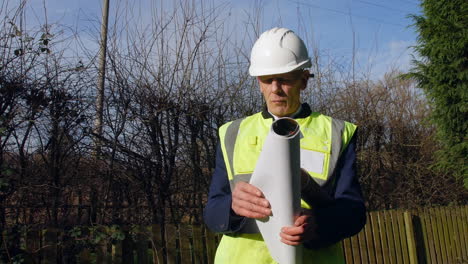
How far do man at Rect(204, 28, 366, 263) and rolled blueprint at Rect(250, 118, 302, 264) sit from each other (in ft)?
0.17

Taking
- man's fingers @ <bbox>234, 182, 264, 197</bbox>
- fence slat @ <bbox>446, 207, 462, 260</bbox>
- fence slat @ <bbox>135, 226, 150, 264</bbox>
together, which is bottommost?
fence slat @ <bbox>446, 207, 462, 260</bbox>

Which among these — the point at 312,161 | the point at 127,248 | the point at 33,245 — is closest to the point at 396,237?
the point at 127,248

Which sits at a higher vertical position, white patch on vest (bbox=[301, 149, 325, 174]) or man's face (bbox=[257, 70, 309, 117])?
man's face (bbox=[257, 70, 309, 117])

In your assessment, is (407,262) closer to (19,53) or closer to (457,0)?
(457,0)

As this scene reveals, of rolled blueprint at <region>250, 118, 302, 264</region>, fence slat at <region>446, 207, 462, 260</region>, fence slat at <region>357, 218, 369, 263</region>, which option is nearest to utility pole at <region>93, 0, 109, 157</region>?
rolled blueprint at <region>250, 118, 302, 264</region>

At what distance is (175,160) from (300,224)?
360 centimetres

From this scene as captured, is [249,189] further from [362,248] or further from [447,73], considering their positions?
[447,73]

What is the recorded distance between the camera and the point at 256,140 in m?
1.94

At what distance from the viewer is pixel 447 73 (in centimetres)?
822

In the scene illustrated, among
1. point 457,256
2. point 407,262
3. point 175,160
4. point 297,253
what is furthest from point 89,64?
point 457,256

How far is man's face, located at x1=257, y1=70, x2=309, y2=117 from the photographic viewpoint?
1.92 meters

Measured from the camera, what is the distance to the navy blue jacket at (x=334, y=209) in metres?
1.64

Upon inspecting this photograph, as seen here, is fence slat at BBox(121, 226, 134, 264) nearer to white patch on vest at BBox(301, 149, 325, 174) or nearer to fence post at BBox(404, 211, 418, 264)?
white patch on vest at BBox(301, 149, 325, 174)

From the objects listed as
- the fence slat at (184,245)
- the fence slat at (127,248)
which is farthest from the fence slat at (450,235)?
the fence slat at (127,248)
